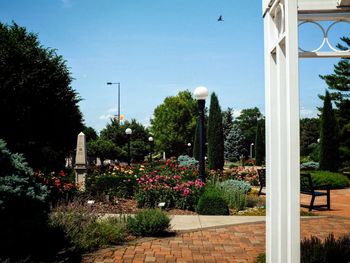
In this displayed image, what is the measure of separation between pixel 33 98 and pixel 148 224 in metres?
13.8

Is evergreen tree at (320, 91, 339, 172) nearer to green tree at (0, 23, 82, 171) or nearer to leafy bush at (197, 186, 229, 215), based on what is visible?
leafy bush at (197, 186, 229, 215)

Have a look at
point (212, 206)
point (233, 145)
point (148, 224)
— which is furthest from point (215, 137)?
point (233, 145)

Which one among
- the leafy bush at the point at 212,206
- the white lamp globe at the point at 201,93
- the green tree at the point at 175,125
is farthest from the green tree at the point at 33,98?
the green tree at the point at 175,125

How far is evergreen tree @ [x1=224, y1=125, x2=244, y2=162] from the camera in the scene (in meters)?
51.8

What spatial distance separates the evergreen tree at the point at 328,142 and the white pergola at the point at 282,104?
713 inches

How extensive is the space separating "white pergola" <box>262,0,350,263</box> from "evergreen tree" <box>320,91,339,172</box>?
18.1 metres

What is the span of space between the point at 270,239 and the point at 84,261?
8.93ft

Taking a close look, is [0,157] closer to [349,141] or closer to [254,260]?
[254,260]

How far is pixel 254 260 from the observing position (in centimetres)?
514

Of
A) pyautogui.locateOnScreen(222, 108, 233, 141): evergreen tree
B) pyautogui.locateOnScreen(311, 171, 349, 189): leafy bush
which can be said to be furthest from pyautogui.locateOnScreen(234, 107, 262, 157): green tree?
pyautogui.locateOnScreen(311, 171, 349, 189): leafy bush

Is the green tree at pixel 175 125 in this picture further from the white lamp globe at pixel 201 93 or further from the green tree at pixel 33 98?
the white lamp globe at pixel 201 93

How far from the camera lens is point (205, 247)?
5.84 metres

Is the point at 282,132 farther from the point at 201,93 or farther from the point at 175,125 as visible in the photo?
the point at 175,125

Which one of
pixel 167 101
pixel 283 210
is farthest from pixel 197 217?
pixel 167 101
